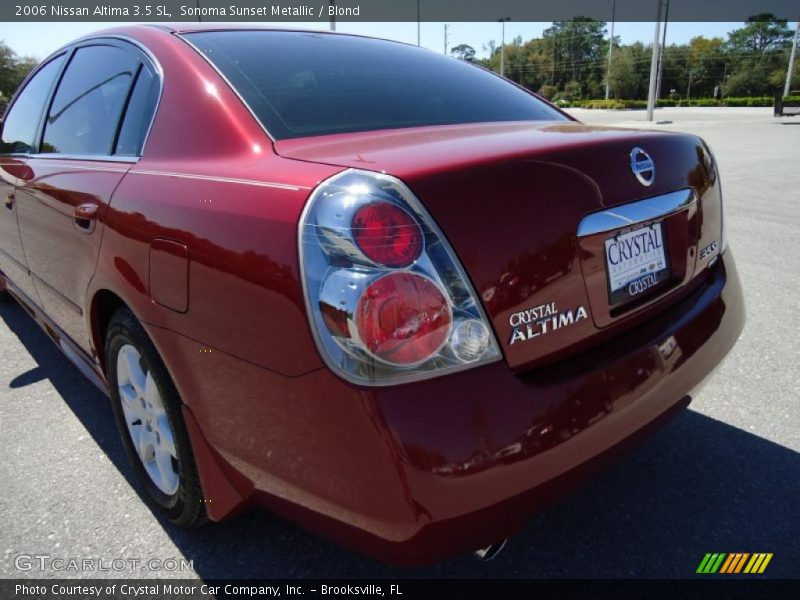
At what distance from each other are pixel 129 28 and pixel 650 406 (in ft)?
7.55

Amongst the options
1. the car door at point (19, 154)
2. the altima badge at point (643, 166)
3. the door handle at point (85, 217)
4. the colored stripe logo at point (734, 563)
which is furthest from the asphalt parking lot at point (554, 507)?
the door handle at point (85, 217)

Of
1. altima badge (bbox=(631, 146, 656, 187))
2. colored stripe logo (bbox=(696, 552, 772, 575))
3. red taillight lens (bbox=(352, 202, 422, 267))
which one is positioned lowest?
colored stripe logo (bbox=(696, 552, 772, 575))

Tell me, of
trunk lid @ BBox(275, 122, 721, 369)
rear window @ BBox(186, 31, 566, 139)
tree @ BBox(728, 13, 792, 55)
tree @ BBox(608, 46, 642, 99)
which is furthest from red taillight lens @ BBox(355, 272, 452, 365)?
tree @ BBox(728, 13, 792, 55)

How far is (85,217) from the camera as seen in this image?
2.09 metres

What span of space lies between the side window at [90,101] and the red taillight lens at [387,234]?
1450mm

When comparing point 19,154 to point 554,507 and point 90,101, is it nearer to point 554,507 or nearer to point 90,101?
point 90,101

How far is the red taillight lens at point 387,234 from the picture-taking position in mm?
1241

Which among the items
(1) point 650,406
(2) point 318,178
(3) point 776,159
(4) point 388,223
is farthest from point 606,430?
(3) point 776,159

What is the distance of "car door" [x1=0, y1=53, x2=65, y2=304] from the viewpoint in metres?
2.98

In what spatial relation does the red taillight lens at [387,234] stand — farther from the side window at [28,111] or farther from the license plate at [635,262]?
the side window at [28,111]

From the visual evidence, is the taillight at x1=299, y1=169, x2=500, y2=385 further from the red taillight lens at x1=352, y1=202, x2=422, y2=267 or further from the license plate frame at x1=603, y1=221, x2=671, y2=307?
the license plate frame at x1=603, y1=221, x2=671, y2=307

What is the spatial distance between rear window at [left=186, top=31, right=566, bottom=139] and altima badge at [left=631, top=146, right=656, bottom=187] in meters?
0.63

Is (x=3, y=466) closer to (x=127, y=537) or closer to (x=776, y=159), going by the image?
(x=127, y=537)

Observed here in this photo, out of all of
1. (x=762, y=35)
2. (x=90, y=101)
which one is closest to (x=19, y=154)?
(x=90, y=101)
